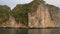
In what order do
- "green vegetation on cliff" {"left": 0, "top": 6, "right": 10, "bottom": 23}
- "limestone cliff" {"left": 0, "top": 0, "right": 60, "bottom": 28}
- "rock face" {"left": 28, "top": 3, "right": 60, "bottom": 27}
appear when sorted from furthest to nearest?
"green vegetation on cliff" {"left": 0, "top": 6, "right": 10, "bottom": 23} < "limestone cliff" {"left": 0, "top": 0, "right": 60, "bottom": 28} < "rock face" {"left": 28, "top": 3, "right": 60, "bottom": 27}

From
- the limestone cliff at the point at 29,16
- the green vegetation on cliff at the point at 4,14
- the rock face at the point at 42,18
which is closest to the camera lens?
the rock face at the point at 42,18

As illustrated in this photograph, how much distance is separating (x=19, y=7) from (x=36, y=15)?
12196 millimetres

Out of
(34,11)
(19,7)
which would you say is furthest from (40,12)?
(19,7)

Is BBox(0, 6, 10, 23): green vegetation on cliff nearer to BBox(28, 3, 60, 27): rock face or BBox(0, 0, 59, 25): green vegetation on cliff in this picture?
BBox(0, 0, 59, 25): green vegetation on cliff

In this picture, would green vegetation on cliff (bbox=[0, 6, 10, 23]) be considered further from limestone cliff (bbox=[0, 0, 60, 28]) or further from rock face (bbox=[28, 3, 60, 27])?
rock face (bbox=[28, 3, 60, 27])

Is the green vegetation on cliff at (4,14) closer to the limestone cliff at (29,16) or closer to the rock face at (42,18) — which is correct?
the limestone cliff at (29,16)

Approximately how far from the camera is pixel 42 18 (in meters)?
132

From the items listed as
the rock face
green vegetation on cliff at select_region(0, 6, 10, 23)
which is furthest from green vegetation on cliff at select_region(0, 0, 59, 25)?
the rock face

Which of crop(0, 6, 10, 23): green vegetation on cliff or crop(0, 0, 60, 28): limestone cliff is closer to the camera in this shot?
crop(0, 0, 60, 28): limestone cliff

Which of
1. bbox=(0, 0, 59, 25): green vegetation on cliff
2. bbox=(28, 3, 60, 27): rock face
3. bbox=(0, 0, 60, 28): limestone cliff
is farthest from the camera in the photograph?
bbox=(0, 0, 59, 25): green vegetation on cliff

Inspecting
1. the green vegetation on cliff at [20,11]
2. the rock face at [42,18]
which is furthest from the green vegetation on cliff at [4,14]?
the rock face at [42,18]

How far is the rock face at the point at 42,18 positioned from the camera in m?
129

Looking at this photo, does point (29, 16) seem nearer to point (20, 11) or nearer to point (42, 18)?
point (42, 18)

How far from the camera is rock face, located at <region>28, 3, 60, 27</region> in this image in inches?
5089
